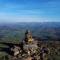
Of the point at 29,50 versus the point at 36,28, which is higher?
the point at 36,28

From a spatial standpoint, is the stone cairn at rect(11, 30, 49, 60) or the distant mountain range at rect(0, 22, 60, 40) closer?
the stone cairn at rect(11, 30, 49, 60)

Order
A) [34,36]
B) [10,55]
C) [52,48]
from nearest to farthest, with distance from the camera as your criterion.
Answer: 1. [10,55]
2. [52,48]
3. [34,36]

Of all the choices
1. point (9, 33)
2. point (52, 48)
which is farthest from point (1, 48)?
point (52, 48)

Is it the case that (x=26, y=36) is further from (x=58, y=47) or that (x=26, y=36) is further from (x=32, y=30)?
(x=58, y=47)

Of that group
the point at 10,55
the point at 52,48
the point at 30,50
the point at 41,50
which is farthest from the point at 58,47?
the point at 10,55

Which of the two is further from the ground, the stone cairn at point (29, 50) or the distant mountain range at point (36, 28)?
the distant mountain range at point (36, 28)

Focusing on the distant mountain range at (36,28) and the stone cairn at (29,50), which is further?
the distant mountain range at (36,28)

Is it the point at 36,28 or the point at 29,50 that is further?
the point at 36,28

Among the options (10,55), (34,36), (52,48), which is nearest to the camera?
(10,55)

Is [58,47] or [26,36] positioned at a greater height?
[26,36]

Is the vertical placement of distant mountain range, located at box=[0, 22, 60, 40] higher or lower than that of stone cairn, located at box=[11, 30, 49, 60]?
higher

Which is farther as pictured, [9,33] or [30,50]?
[9,33]
